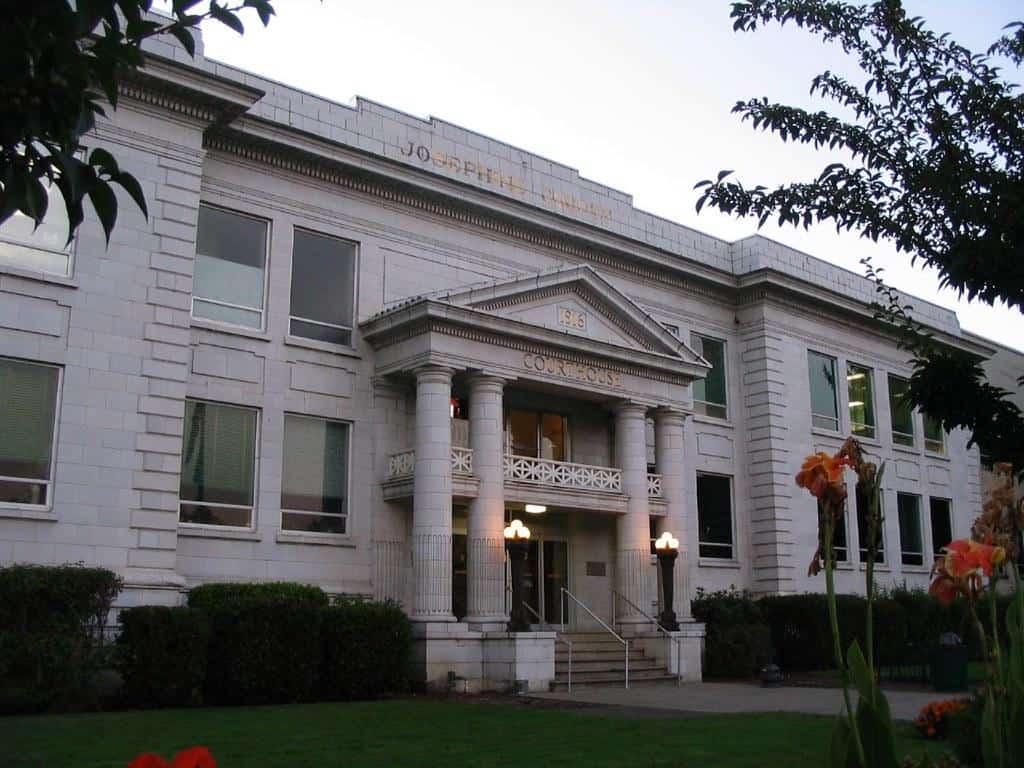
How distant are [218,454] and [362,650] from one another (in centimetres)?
517

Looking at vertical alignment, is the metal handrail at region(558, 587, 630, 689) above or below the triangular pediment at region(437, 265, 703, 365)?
below

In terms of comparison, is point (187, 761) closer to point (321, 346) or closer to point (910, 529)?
point (321, 346)

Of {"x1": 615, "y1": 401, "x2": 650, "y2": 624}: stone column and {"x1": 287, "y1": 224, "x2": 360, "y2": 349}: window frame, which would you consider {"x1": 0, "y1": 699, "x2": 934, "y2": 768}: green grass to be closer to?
{"x1": 615, "y1": 401, "x2": 650, "y2": 624}: stone column

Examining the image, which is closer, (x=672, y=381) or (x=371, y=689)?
(x=371, y=689)

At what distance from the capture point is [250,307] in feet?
74.4

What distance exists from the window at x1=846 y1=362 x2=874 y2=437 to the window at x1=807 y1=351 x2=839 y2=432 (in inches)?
29.4

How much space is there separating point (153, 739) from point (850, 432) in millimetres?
28039

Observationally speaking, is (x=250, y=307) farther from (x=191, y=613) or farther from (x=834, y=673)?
(x=834, y=673)

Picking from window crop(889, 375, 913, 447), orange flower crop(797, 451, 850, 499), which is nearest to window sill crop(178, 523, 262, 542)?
orange flower crop(797, 451, 850, 499)

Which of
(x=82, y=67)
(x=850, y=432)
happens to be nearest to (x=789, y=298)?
(x=850, y=432)

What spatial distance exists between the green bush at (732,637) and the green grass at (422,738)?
10.6m

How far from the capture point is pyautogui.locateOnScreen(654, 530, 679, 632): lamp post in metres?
24.4

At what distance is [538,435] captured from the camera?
87.8 ft

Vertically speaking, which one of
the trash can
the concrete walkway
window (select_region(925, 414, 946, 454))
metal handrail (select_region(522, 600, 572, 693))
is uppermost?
window (select_region(925, 414, 946, 454))
